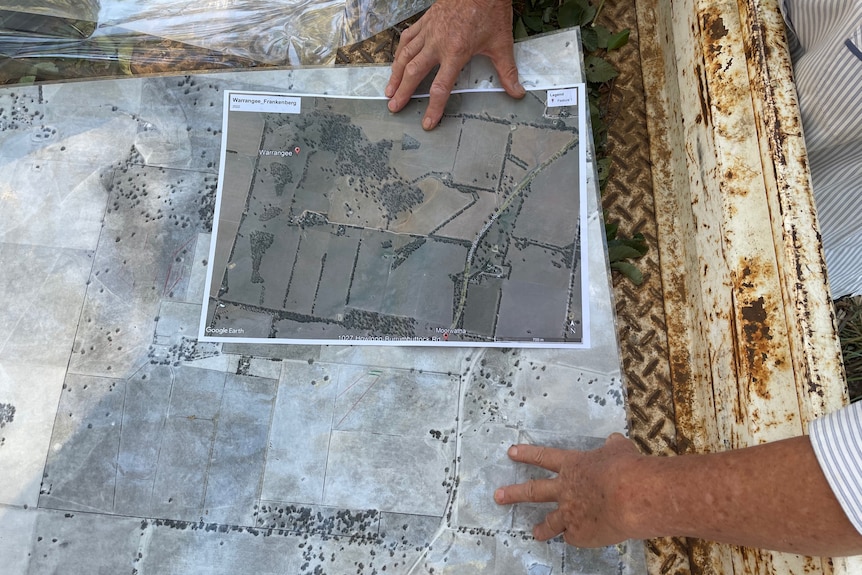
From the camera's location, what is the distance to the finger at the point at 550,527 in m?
1.19

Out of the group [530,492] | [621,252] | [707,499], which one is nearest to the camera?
[707,499]

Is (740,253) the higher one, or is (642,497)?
(740,253)

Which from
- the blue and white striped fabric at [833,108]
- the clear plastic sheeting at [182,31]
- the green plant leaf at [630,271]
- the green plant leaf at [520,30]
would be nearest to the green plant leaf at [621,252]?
the green plant leaf at [630,271]

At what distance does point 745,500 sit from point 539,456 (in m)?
0.48

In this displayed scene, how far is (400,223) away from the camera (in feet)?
4.67

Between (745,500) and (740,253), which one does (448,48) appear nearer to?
(740,253)

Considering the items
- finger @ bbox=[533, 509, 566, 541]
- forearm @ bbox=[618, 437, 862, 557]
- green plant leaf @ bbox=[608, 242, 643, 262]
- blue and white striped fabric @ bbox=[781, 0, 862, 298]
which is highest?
blue and white striped fabric @ bbox=[781, 0, 862, 298]

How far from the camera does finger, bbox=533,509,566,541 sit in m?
1.19

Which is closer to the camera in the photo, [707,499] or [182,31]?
[707,499]

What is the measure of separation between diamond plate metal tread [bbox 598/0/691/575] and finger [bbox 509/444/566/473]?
0.27 m

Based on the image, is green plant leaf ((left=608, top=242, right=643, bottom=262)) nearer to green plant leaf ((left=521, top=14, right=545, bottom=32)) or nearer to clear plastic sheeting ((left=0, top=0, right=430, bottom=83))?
green plant leaf ((left=521, top=14, right=545, bottom=32))

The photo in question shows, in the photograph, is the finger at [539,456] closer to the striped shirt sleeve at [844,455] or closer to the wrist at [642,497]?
the wrist at [642,497]

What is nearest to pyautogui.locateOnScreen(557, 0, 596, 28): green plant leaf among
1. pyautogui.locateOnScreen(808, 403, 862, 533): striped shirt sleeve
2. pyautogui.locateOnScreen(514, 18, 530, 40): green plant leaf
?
pyautogui.locateOnScreen(514, 18, 530, 40): green plant leaf

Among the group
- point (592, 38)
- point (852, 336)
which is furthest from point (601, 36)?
point (852, 336)
